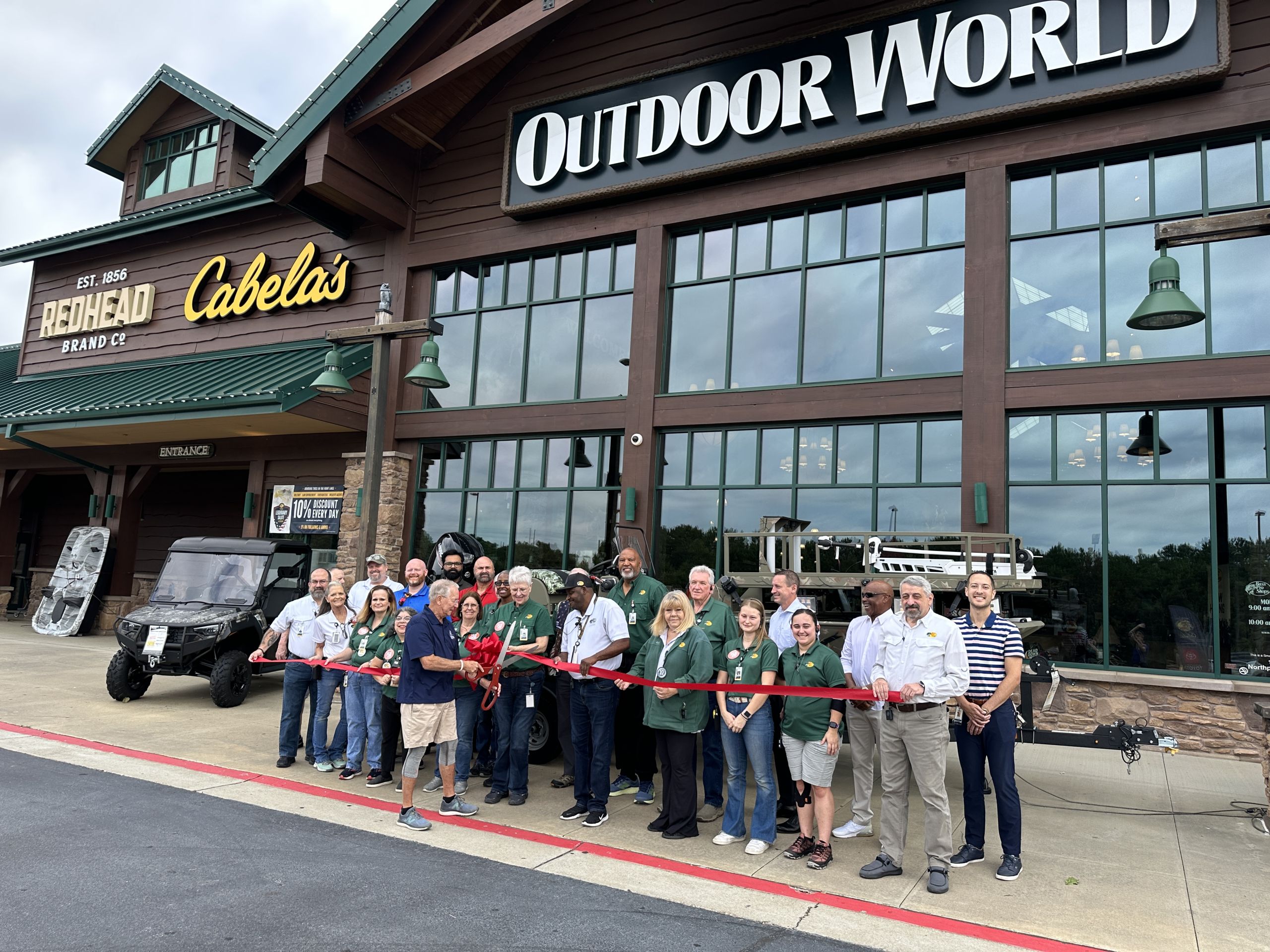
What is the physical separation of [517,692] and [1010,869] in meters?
3.72

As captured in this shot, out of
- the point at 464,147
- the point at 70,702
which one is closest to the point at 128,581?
the point at 70,702

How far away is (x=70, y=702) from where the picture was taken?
412 inches

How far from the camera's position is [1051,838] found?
629 centimetres

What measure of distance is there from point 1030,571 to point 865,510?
3.10 metres

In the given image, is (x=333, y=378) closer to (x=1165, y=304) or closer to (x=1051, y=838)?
(x=1165, y=304)

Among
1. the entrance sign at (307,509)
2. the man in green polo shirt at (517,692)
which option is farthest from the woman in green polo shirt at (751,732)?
the entrance sign at (307,509)

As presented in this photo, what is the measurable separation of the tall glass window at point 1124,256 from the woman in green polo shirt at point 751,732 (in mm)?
6600

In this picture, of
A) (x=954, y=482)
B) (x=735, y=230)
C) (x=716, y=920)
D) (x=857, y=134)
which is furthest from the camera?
(x=735, y=230)

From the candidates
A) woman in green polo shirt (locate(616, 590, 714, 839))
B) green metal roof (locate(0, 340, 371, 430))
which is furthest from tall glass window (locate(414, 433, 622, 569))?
woman in green polo shirt (locate(616, 590, 714, 839))

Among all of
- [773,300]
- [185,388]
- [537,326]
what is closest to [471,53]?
[537,326]

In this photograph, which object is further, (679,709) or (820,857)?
(679,709)

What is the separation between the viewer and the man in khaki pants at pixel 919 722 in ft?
17.2

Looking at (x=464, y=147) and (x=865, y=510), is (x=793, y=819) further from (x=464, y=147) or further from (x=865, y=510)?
(x=464, y=147)

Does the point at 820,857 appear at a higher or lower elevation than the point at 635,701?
lower
